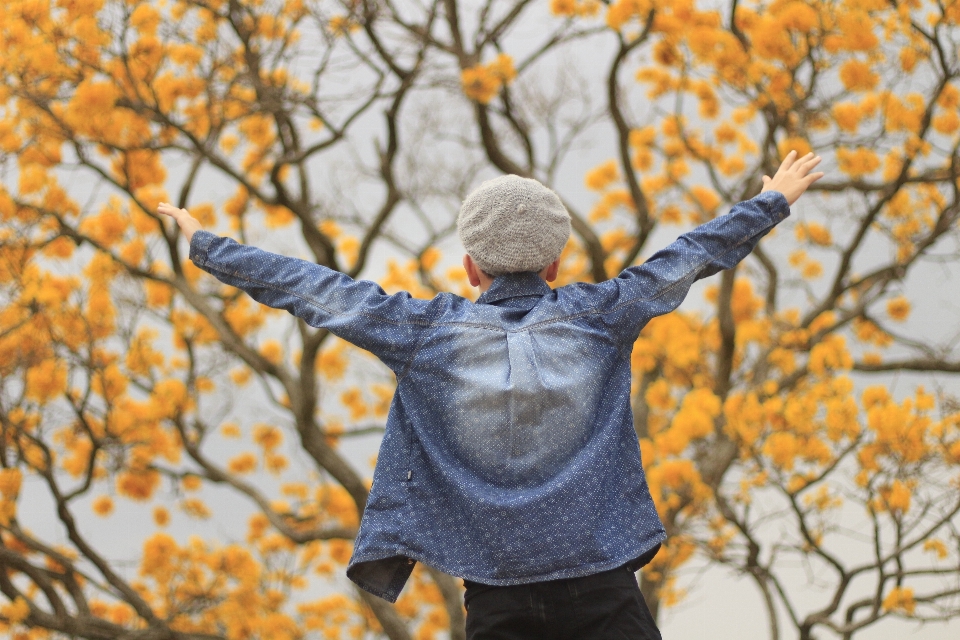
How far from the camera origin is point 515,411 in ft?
4.92

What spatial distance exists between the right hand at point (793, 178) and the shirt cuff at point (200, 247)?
945 millimetres

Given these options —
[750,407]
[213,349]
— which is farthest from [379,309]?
[213,349]

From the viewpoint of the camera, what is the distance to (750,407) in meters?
4.55

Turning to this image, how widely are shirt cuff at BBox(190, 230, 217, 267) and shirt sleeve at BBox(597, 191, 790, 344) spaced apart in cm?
67

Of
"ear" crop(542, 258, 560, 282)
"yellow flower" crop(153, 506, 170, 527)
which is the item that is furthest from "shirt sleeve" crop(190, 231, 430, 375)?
"yellow flower" crop(153, 506, 170, 527)

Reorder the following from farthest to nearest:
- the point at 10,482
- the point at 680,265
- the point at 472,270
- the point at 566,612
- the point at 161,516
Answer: the point at 161,516, the point at 10,482, the point at 472,270, the point at 680,265, the point at 566,612

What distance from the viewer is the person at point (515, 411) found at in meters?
1.49

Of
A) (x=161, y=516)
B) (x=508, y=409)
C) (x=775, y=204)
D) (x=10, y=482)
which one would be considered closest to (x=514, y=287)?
(x=508, y=409)

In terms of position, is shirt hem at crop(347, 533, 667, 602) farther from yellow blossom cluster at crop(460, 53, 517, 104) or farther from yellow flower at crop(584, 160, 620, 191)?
yellow flower at crop(584, 160, 620, 191)

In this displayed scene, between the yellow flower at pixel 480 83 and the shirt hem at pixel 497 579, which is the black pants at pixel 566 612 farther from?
the yellow flower at pixel 480 83

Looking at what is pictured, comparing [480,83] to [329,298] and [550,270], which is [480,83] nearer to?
[550,270]

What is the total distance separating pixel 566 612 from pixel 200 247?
85 cm

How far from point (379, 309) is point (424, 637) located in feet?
21.8

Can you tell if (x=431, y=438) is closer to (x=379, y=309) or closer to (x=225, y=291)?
(x=379, y=309)
